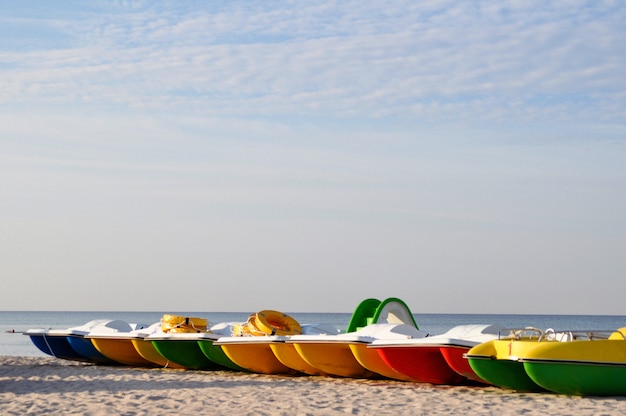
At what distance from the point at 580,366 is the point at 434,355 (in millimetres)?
2278

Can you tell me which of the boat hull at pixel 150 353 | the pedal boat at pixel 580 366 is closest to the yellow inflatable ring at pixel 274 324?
the boat hull at pixel 150 353

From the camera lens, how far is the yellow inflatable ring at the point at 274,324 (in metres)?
15.4

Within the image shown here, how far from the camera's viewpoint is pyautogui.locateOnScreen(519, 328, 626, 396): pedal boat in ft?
35.1

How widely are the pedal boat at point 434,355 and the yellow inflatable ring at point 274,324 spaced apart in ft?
8.93

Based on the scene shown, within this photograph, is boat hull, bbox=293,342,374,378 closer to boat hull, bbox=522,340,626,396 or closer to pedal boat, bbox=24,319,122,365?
boat hull, bbox=522,340,626,396

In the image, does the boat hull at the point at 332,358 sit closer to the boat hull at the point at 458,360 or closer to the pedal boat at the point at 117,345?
the boat hull at the point at 458,360

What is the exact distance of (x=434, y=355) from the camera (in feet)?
41.1

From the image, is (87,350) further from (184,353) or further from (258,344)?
(258,344)

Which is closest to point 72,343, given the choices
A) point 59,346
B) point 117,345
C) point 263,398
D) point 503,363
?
point 59,346

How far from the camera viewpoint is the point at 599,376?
1087cm

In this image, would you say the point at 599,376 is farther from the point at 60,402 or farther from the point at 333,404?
the point at 60,402

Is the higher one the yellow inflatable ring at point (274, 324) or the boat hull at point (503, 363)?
the yellow inflatable ring at point (274, 324)

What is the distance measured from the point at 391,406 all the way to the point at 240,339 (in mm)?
4814

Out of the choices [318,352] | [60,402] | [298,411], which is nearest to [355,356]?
[318,352]
